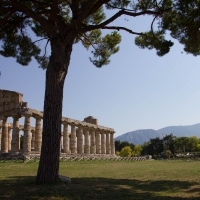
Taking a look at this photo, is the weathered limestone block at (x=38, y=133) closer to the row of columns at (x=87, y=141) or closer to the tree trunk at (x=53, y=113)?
the row of columns at (x=87, y=141)

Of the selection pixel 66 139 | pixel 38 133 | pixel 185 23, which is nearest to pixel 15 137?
pixel 38 133

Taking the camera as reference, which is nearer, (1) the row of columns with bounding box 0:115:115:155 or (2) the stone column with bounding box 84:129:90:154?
(1) the row of columns with bounding box 0:115:115:155

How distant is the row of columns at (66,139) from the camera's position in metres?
31.0

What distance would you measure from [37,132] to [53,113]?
2538cm

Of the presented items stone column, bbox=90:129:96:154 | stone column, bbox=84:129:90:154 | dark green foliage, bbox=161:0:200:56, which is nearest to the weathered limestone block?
stone column, bbox=84:129:90:154

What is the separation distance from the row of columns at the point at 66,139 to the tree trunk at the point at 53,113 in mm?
22918

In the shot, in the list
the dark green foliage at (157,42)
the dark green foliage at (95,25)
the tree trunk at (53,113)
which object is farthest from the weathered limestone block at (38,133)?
the tree trunk at (53,113)

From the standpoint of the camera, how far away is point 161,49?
476 inches

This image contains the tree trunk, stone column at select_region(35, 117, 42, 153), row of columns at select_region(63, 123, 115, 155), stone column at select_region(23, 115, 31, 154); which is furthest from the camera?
row of columns at select_region(63, 123, 115, 155)

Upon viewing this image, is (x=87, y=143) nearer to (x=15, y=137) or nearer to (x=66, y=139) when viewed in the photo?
(x=66, y=139)

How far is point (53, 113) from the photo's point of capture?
8.19 m

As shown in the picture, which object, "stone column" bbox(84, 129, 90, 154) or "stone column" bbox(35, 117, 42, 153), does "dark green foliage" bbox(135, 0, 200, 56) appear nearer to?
"stone column" bbox(35, 117, 42, 153)

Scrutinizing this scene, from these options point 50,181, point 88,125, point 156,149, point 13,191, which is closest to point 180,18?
point 50,181

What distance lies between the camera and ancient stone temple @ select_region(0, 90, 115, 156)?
101 ft
